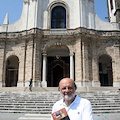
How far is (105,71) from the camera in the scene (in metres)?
23.1

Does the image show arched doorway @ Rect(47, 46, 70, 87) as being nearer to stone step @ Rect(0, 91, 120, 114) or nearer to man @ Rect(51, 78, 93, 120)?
stone step @ Rect(0, 91, 120, 114)

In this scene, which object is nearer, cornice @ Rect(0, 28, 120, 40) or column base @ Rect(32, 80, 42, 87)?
column base @ Rect(32, 80, 42, 87)

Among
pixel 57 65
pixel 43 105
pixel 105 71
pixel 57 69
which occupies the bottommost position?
pixel 43 105

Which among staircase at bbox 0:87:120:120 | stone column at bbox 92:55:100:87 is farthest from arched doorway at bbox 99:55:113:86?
staircase at bbox 0:87:120:120

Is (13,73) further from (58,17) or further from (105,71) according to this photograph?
(105,71)

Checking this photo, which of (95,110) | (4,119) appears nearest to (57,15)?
(95,110)

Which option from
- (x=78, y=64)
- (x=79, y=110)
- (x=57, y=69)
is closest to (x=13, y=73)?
(x=57, y=69)

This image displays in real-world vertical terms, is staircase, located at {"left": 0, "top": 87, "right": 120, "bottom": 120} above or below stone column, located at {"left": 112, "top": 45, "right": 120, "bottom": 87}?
below

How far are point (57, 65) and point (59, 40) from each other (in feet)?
15.4

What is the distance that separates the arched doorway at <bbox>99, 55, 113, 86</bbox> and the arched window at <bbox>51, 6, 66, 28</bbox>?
25.4 feet

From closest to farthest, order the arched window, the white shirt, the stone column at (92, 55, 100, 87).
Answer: the white shirt
the stone column at (92, 55, 100, 87)
the arched window

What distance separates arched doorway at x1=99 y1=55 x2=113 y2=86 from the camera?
22453 millimetres

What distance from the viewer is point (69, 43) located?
19.0 metres

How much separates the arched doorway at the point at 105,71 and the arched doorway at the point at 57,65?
5243 millimetres
